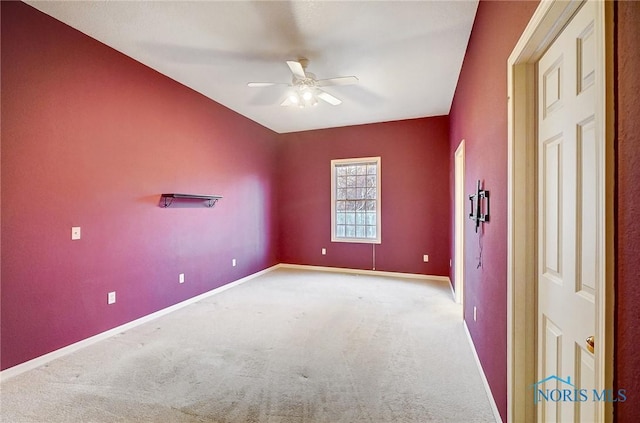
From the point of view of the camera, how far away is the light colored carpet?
1.79m

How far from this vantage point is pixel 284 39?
2686 mm

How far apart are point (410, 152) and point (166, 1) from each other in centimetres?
422

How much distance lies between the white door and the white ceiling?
60.8 inches

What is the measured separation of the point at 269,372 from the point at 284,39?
116 inches

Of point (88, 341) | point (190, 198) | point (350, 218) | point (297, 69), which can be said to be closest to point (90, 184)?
point (190, 198)

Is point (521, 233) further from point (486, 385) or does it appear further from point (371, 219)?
point (371, 219)

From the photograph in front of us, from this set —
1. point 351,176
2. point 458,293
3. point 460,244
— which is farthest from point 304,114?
point 458,293

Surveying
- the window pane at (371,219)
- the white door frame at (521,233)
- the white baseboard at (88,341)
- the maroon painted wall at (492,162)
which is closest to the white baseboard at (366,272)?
the window pane at (371,219)

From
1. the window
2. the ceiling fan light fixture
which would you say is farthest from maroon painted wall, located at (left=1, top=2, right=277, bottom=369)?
the window

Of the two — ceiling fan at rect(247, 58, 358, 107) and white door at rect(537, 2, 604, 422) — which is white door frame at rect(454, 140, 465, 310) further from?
white door at rect(537, 2, 604, 422)

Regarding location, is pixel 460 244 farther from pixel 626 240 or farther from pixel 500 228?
pixel 626 240

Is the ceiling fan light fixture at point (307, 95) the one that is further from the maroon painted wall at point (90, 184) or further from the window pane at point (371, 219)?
the window pane at point (371, 219)

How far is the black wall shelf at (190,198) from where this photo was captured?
11.4ft

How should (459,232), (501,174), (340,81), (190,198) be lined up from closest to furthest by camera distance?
(501,174) → (340,81) → (190,198) → (459,232)
